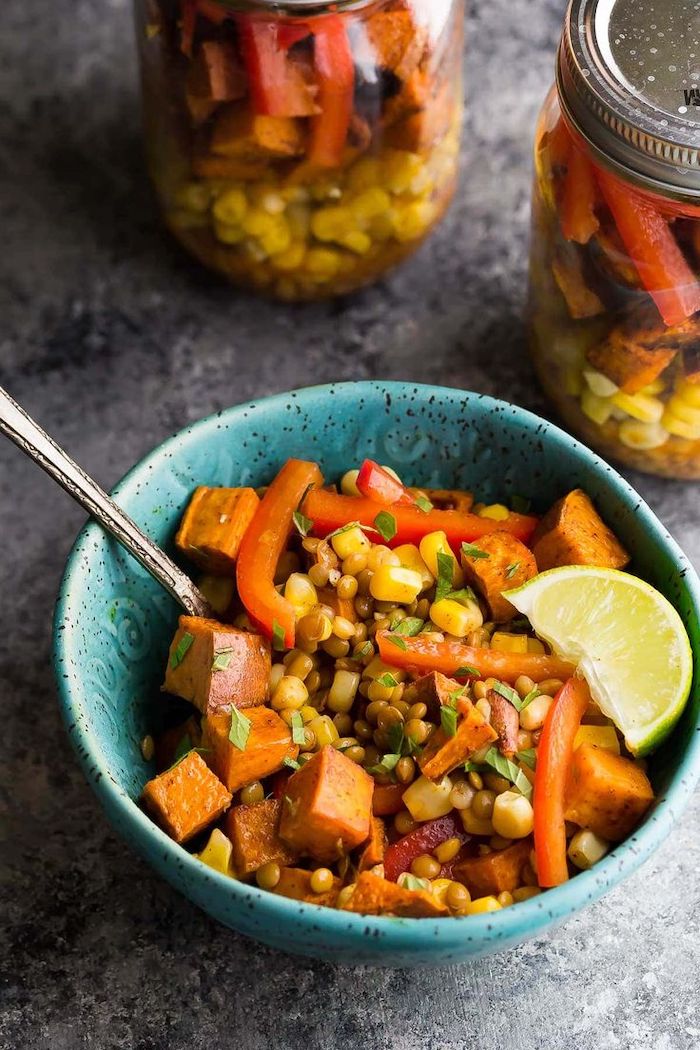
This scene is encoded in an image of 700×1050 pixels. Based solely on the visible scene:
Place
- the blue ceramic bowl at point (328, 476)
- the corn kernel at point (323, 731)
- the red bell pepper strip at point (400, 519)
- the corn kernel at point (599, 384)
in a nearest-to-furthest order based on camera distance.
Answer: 1. the blue ceramic bowl at point (328, 476)
2. the corn kernel at point (323, 731)
3. the red bell pepper strip at point (400, 519)
4. the corn kernel at point (599, 384)

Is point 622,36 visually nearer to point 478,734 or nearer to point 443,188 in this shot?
point 443,188

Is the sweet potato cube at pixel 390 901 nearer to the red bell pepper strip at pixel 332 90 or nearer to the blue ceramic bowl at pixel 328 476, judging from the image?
the blue ceramic bowl at pixel 328 476

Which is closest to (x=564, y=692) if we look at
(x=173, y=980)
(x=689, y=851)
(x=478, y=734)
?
(x=478, y=734)

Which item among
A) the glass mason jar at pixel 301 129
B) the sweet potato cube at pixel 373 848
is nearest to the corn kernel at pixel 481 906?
the sweet potato cube at pixel 373 848

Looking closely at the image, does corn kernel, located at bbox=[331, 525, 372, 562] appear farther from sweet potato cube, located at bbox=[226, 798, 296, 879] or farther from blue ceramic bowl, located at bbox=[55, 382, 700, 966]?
sweet potato cube, located at bbox=[226, 798, 296, 879]

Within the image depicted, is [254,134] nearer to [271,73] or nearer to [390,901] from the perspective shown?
[271,73]

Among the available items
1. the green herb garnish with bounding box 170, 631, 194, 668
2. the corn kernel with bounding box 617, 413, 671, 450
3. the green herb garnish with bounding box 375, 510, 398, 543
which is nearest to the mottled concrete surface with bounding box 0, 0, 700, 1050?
the corn kernel with bounding box 617, 413, 671, 450
